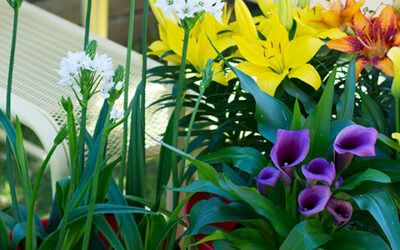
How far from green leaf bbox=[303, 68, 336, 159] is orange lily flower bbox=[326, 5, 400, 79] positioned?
0.14m

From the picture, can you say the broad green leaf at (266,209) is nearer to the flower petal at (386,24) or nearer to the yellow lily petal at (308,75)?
the yellow lily petal at (308,75)

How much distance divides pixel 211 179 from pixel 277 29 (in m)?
0.27

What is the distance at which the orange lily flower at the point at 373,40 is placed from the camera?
797mm

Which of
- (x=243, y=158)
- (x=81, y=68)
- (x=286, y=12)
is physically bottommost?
(x=243, y=158)

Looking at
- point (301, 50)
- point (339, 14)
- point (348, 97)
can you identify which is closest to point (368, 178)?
point (348, 97)

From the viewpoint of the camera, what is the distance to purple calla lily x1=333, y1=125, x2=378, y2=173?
1.96 ft

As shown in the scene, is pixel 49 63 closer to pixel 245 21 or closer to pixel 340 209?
pixel 245 21

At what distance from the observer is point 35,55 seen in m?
1.21

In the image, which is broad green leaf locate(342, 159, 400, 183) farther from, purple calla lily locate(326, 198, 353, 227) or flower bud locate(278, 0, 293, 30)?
flower bud locate(278, 0, 293, 30)

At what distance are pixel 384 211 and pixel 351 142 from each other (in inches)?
3.4

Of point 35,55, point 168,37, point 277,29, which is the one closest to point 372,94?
point 277,29

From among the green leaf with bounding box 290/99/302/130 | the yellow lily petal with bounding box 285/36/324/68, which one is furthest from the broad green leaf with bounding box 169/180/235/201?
the yellow lily petal with bounding box 285/36/324/68

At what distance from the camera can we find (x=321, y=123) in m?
0.68

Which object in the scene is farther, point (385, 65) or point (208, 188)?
point (385, 65)
